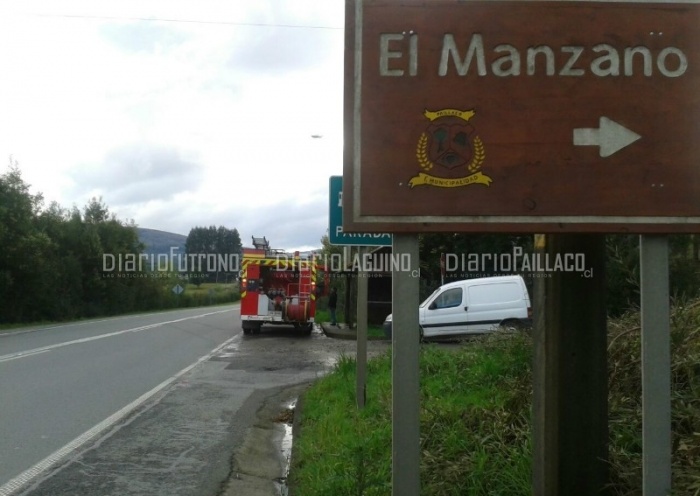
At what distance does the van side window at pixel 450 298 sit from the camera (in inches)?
760

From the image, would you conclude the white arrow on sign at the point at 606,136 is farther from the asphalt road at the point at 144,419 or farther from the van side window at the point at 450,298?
the van side window at the point at 450,298

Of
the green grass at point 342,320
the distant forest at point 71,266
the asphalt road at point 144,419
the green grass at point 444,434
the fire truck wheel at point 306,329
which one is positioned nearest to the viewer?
the green grass at point 444,434

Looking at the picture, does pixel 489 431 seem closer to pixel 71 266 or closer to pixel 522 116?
pixel 522 116

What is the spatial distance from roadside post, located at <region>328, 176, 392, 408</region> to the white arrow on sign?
14.0 feet

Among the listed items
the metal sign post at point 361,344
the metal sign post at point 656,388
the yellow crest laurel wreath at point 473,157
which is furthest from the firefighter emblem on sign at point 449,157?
the metal sign post at point 361,344

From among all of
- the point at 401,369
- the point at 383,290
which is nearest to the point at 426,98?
the point at 401,369

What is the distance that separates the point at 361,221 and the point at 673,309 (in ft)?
11.6

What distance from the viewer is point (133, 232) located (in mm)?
57656

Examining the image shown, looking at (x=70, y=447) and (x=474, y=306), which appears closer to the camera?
(x=70, y=447)

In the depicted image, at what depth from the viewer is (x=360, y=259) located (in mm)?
8781

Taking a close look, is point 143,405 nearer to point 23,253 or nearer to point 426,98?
point 426,98

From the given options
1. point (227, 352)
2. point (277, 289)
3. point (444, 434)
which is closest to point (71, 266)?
point (277, 289)

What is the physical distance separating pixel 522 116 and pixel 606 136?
0.37 meters

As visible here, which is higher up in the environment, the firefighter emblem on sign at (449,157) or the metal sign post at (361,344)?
the firefighter emblem on sign at (449,157)
